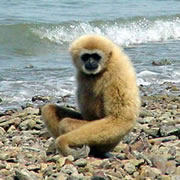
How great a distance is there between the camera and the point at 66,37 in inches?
1142

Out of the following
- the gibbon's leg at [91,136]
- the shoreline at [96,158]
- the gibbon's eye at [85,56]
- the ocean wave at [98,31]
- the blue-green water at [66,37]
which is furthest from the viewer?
the ocean wave at [98,31]

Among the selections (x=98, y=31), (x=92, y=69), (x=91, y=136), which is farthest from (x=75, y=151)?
(x=98, y=31)

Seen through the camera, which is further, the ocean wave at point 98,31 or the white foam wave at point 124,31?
the white foam wave at point 124,31

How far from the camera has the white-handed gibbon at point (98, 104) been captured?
313 inches

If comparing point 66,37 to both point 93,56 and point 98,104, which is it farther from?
point 98,104

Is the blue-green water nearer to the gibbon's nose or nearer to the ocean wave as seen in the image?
the ocean wave

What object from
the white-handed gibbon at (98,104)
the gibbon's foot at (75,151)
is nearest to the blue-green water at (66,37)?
the white-handed gibbon at (98,104)

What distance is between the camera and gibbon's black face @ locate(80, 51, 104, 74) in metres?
8.24

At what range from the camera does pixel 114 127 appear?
7.98 m

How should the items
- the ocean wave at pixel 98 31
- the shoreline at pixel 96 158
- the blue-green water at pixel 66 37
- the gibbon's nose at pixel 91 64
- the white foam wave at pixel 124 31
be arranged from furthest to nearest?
the white foam wave at pixel 124 31 < the ocean wave at pixel 98 31 < the blue-green water at pixel 66 37 < the gibbon's nose at pixel 91 64 < the shoreline at pixel 96 158

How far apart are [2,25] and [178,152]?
19.9 metres

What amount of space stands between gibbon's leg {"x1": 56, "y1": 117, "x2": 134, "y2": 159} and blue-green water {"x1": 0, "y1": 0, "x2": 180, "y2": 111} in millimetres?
6564

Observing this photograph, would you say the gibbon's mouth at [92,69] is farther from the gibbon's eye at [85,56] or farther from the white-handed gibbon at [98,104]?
the gibbon's eye at [85,56]

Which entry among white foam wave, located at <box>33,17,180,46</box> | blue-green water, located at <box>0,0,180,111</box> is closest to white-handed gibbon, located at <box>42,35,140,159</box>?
blue-green water, located at <box>0,0,180,111</box>
